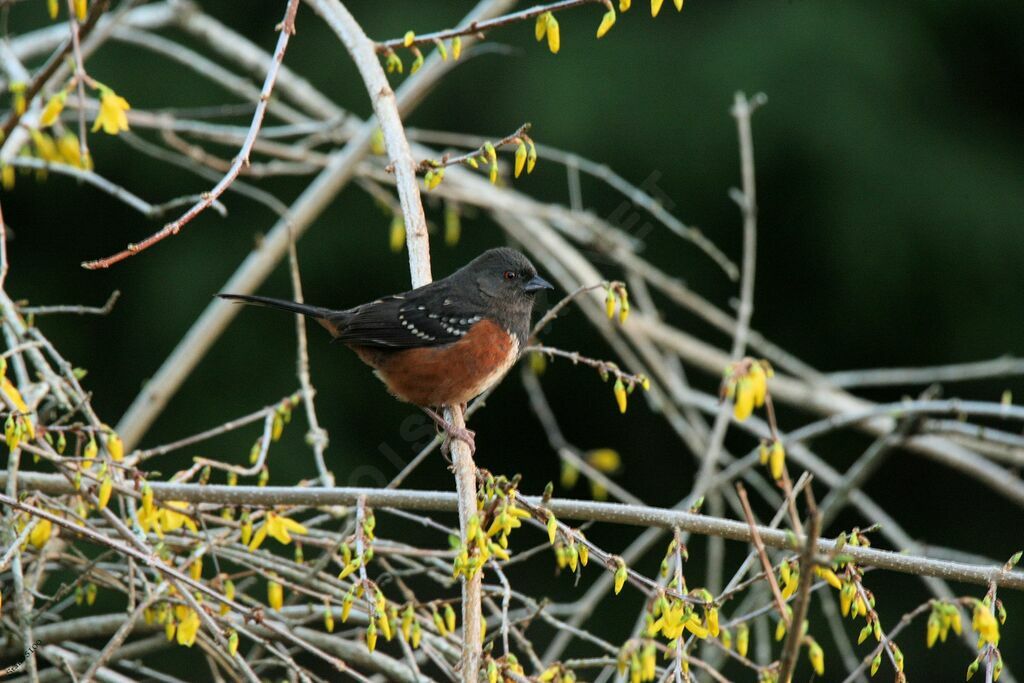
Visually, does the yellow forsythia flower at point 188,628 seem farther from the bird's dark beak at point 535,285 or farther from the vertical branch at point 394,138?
the bird's dark beak at point 535,285

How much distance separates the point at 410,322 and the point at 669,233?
408cm

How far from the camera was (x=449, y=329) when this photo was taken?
3520 mm

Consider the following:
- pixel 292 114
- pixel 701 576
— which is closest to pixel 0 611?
pixel 292 114

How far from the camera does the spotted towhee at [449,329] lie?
11.1 feet

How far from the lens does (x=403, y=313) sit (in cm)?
352

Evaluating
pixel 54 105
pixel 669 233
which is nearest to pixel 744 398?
pixel 54 105

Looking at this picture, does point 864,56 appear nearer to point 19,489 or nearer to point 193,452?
point 193,452

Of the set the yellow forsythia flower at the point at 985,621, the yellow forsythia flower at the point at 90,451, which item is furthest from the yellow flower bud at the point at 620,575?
the yellow forsythia flower at the point at 90,451

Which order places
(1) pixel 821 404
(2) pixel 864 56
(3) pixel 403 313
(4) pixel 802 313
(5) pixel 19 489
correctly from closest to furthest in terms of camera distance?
1. (5) pixel 19 489
2. (3) pixel 403 313
3. (1) pixel 821 404
4. (2) pixel 864 56
5. (4) pixel 802 313

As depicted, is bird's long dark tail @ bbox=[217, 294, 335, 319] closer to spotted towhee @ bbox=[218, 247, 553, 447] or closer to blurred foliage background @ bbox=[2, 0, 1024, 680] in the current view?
spotted towhee @ bbox=[218, 247, 553, 447]

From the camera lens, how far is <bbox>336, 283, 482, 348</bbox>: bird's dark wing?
348 cm

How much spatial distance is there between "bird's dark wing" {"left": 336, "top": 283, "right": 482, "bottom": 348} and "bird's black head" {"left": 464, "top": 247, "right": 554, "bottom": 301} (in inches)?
4.1

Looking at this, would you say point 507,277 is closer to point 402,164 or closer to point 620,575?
point 402,164

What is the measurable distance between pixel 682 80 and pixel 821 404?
3444 mm
